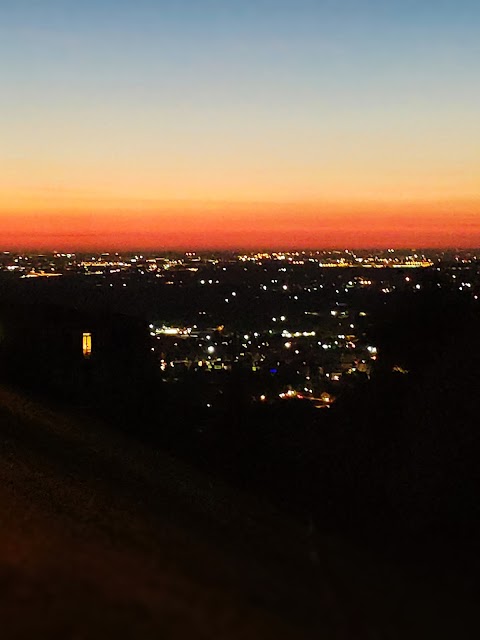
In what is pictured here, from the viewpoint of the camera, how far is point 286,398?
105ft

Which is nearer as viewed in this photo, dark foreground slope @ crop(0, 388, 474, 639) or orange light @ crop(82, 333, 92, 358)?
dark foreground slope @ crop(0, 388, 474, 639)

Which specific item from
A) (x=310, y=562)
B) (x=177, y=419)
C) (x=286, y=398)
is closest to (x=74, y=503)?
(x=310, y=562)

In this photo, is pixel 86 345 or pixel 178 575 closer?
pixel 178 575

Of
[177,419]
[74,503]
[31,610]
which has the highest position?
[31,610]

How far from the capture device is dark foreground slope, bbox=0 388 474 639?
6258 millimetres

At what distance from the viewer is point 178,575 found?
7680 mm

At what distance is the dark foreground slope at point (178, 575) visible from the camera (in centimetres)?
626

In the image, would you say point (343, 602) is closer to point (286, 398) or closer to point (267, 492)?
point (267, 492)

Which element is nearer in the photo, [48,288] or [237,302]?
[48,288]

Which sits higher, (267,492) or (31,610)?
(31,610)

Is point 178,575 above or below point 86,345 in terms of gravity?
above

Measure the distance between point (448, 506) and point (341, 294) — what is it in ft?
138

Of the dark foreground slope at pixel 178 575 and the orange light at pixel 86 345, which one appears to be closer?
the dark foreground slope at pixel 178 575

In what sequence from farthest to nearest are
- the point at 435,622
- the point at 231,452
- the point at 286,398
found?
the point at 286,398, the point at 231,452, the point at 435,622
